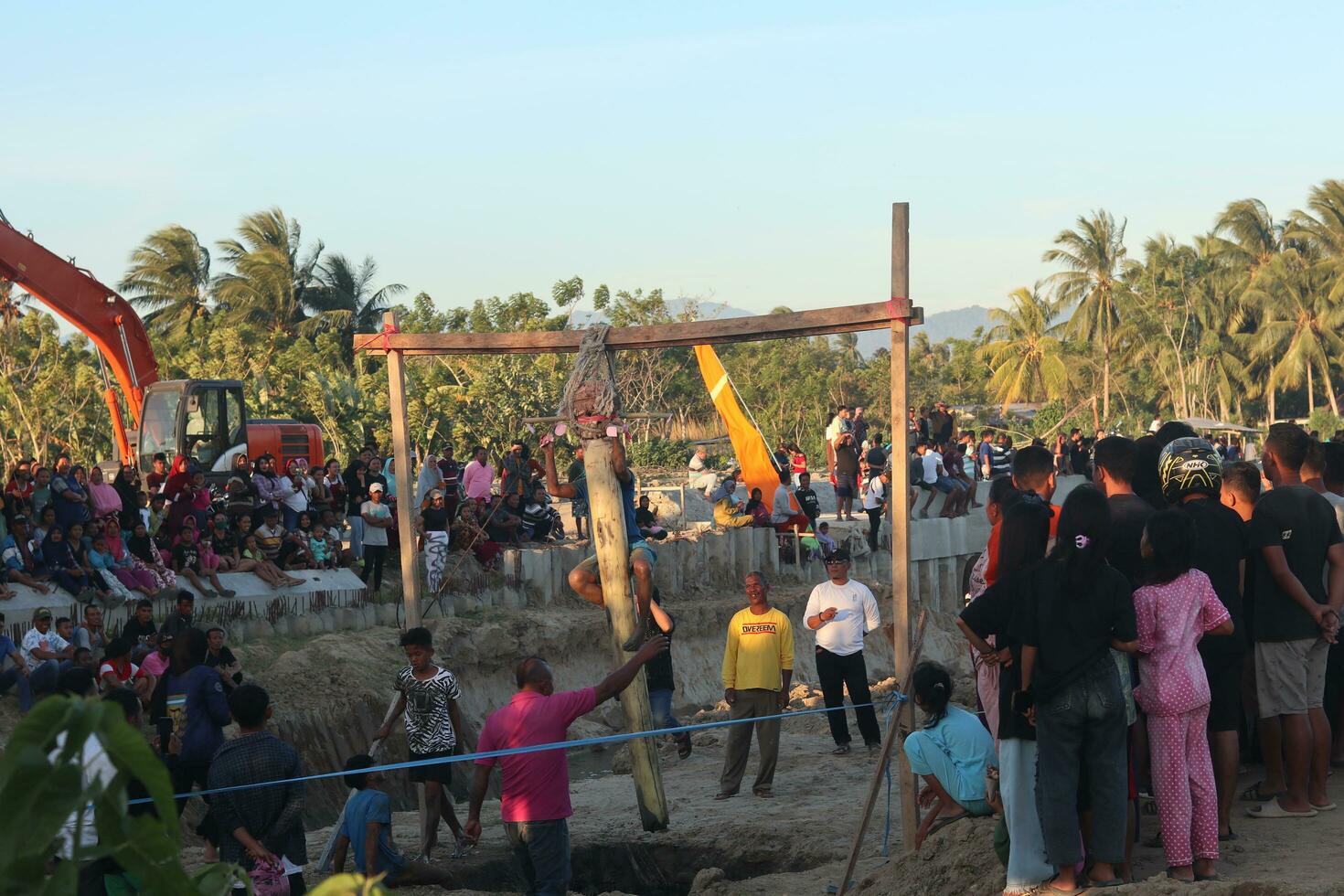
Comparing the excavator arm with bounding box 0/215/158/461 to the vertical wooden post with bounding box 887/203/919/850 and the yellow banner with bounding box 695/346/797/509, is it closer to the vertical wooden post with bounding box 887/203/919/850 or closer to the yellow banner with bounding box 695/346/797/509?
the yellow banner with bounding box 695/346/797/509

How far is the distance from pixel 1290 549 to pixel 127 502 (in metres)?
12.3

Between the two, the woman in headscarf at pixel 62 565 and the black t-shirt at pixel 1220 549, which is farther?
the woman in headscarf at pixel 62 565

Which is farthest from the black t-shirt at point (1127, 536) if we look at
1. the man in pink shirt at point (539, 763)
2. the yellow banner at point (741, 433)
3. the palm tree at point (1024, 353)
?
the palm tree at point (1024, 353)

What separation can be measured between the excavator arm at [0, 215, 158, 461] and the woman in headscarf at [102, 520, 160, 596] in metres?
6.75

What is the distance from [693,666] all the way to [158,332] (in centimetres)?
2892

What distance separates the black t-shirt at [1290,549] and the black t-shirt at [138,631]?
9380 mm

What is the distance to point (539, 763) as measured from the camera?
706 centimetres

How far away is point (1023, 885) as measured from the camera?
257 inches

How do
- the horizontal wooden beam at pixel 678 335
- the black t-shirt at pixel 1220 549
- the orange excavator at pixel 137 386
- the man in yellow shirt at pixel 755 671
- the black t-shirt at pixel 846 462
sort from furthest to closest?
the black t-shirt at pixel 846 462 < the orange excavator at pixel 137 386 < the man in yellow shirt at pixel 755 671 < the horizontal wooden beam at pixel 678 335 < the black t-shirt at pixel 1220 549

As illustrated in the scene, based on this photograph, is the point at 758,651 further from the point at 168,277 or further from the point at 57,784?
the point at 168,277

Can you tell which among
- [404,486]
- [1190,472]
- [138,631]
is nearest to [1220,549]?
[1190,472]

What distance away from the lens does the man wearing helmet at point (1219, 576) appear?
23.3 ft

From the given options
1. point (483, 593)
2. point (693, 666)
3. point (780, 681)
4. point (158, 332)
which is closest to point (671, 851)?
point (780, 681)

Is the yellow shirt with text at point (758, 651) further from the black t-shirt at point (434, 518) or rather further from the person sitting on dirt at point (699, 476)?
the person sitting on dirt at point (699, 476)
